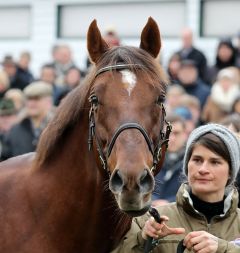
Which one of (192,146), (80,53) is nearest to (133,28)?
(80,53)

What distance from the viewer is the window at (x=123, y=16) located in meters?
16.4

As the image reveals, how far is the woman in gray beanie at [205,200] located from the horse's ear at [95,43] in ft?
2.53

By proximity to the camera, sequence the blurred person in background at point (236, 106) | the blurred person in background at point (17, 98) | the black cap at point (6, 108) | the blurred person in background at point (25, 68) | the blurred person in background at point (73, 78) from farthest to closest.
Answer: the blurred person in background at point (25, 68)
the blurred person in background at point (73, 78)
the blurred person in background at point (17, 98)
the black cap at point (6, 108)
the blurred person in background at point (236, 106)

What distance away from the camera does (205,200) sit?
486 cm

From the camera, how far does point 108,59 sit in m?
4.74

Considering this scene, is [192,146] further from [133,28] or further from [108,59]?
[133,28]

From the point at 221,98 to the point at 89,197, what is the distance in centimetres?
642

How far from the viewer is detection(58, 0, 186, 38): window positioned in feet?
53.8

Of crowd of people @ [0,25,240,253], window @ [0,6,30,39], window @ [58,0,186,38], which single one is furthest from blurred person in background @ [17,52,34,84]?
window @ [0,6,30,39]

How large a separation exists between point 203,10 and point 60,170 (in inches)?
453

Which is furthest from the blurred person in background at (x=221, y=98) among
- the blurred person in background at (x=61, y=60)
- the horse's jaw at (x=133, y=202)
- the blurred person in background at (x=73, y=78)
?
the horse's jaw at (x=133, y=202)

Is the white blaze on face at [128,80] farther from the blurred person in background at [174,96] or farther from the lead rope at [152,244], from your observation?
the blurred person in background at [174,96]

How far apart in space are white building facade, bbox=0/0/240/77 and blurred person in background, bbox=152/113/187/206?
7.11m

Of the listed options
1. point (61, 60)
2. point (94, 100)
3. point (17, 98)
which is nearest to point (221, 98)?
point (17, 98)
